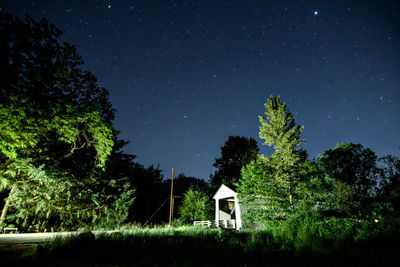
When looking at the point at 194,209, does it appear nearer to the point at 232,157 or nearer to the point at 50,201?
the point at 50,201

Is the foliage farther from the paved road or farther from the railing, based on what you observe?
the railing

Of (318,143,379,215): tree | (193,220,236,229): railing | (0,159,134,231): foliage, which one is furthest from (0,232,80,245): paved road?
(318,143,379,215): tree

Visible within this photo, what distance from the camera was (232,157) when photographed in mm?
37000

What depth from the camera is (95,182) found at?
15.0 meters

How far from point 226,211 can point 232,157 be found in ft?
53.1

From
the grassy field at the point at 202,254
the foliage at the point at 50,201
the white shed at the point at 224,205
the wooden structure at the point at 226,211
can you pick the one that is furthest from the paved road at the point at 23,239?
the white shed at the point at 224,205

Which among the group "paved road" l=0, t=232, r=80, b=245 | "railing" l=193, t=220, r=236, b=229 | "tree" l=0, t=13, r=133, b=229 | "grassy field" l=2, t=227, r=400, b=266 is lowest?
"railing" l=193, t=220, r=236, b=229

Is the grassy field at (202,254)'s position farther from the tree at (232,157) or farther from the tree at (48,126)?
the tree at (232,157)

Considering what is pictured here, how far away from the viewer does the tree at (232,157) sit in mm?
35094

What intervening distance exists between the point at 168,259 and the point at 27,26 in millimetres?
9212

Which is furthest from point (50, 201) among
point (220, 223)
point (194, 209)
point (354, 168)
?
point (354, 168)

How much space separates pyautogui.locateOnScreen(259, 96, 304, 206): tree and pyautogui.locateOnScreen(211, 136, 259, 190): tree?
20721mm

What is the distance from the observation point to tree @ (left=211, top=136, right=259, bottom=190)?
1382 inches

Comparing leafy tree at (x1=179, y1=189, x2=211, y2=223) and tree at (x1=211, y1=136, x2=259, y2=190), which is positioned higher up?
tree at (x1=211, y1=136, x2=259, y2=190)
